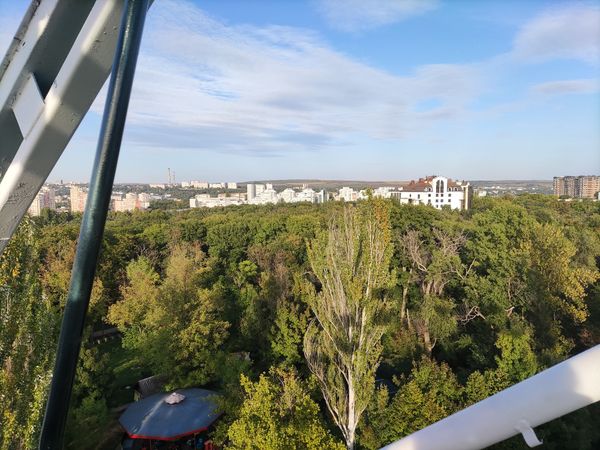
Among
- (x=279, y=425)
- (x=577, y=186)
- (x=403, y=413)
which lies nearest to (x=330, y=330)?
(x=279, y=425)

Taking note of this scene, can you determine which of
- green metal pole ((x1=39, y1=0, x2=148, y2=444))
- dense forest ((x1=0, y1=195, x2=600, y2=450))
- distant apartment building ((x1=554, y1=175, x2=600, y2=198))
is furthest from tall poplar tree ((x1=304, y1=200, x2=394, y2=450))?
distant apartment building ((x1=554, y1=175, x2=600, y2=198))

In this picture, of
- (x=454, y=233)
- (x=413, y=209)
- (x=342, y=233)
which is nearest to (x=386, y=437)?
(x=342, y=233)

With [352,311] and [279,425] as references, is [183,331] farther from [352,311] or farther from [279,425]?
[279,425]

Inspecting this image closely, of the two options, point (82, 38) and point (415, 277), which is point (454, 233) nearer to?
point (415, 277)

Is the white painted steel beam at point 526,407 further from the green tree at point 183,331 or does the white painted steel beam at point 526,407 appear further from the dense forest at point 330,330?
the green tree at point 183,331

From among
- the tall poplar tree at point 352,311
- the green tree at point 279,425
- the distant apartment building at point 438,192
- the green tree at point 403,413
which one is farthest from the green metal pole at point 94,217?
the distant apartment building at point 438,192

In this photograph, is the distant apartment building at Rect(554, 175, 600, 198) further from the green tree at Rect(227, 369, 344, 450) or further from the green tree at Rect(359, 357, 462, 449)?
the green tree at Rect(227, 369, 344, 450)
